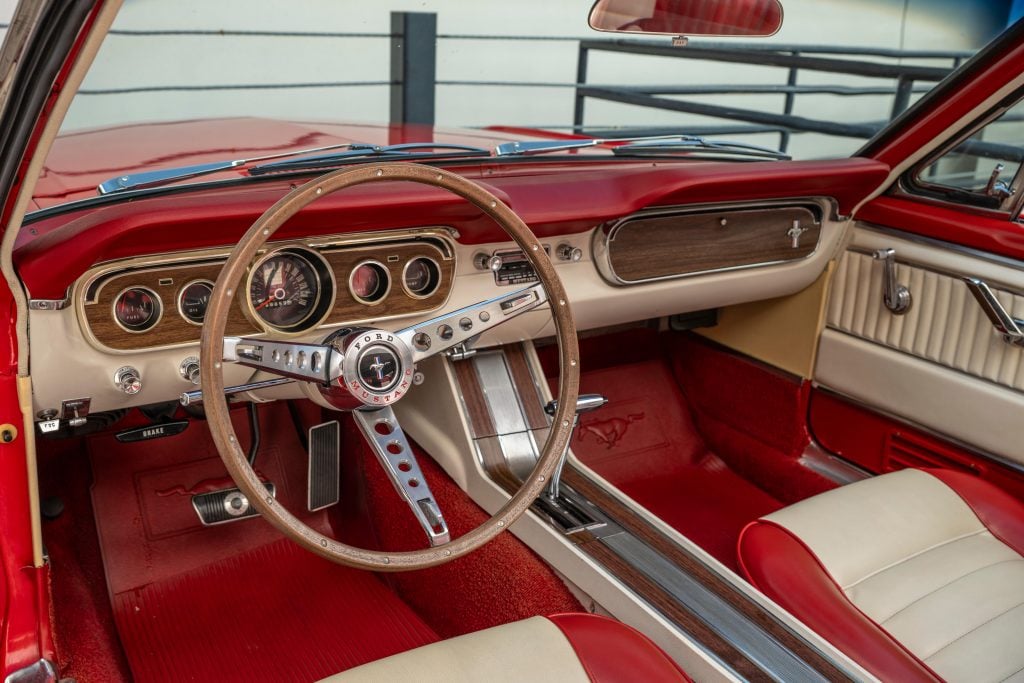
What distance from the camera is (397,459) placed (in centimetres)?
148

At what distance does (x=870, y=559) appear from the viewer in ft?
5.49

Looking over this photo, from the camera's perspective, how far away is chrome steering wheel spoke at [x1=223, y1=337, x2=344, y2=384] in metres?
1.27

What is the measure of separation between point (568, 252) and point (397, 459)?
675mm

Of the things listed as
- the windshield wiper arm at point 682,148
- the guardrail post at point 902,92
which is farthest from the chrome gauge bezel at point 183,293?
the guardrail post at point 902,92

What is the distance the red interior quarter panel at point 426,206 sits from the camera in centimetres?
136

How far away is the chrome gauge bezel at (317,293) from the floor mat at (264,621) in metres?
0.76

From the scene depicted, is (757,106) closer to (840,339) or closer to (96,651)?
(840,339)

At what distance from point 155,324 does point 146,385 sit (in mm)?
120

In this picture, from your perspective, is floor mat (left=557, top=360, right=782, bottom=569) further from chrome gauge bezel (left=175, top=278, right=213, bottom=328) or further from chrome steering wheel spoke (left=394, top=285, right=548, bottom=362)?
chrome gauge bezel (left=175, top=278, right=213, bottom=328)

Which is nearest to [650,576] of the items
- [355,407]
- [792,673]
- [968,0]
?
[792,673]

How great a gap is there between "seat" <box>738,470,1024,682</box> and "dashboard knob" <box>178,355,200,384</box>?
1.03m

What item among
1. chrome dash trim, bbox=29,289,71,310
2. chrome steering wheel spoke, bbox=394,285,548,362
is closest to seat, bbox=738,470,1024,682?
chrome steering wheel spoke, bbox=394,285,548,362

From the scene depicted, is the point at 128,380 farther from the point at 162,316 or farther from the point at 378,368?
the point at 378,368

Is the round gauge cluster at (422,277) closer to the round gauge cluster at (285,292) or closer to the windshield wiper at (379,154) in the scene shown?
the round gauge cluster at (285,292)
